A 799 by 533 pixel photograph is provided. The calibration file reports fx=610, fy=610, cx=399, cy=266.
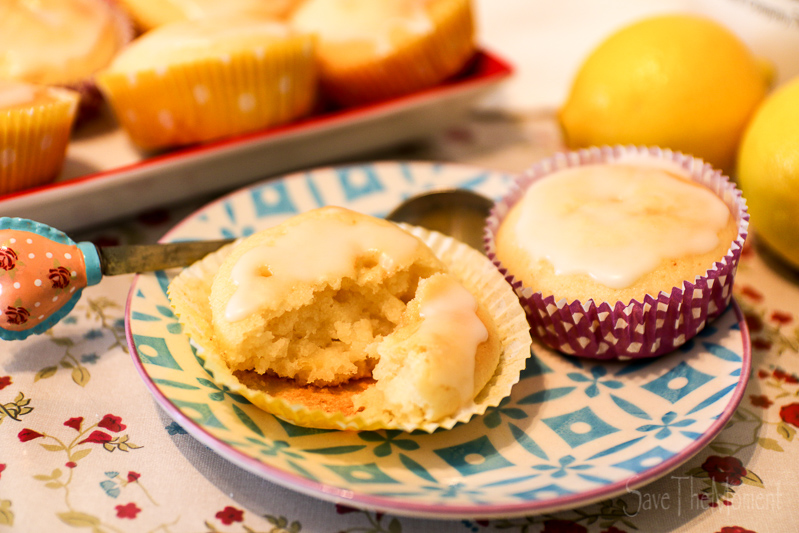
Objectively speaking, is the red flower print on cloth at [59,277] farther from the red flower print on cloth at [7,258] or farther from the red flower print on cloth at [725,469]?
the red flower print on cloth at [725,469]

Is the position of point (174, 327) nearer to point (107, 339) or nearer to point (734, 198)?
point (107, 339)

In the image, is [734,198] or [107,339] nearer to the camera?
[107,339]

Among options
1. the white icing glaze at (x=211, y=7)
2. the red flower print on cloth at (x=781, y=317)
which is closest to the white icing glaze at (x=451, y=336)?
the red flower print on cloth at (x=781, y=317)

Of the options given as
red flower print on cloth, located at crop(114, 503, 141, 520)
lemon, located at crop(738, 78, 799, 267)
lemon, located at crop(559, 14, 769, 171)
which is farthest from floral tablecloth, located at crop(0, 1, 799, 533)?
lemon, located at crop(559, 14, 769, 171)

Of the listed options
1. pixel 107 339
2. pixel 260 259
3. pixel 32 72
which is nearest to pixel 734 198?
pixel 260 259

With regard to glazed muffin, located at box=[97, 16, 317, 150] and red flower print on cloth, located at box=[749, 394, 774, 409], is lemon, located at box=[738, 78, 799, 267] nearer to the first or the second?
red flower print on cloth, located at box=[749, 394, 774, 409]
